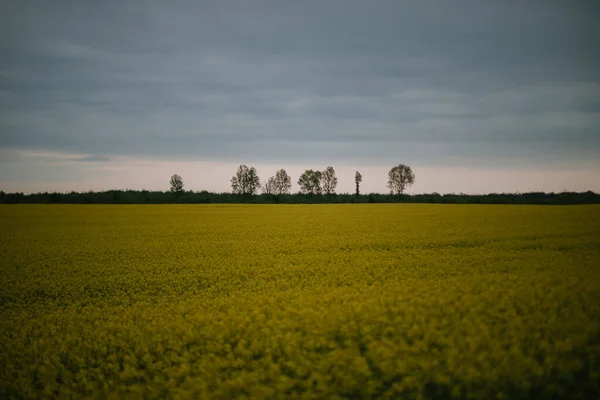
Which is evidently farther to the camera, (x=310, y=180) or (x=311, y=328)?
→ (x=310, y=180)

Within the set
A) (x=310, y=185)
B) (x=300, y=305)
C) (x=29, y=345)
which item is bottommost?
(x=29, y=345)

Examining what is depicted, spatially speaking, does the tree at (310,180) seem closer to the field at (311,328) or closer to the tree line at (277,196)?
the tree line at (277,196)

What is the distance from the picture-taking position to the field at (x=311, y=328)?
6047mm

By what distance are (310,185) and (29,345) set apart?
144 meters

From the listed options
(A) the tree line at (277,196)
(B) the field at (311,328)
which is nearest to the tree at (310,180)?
(A) the tree line at (277,196)

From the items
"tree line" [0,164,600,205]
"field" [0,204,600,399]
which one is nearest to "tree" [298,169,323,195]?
"tree line" [0,164,600,205]

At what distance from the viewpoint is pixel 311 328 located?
307 inches

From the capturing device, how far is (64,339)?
28.6 ft

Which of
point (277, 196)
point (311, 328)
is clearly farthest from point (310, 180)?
point (311, 328)

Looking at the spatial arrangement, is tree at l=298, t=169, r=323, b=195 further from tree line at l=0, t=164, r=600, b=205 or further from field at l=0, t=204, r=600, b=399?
field at l=0, t=204, r=600, b=399

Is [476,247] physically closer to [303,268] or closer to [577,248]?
[577,248]

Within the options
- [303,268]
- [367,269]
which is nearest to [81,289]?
[303,268]

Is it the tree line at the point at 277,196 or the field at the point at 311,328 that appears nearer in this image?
the field at the point at 311,328

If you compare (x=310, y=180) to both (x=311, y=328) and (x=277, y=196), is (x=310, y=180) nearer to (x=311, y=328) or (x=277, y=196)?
(x=277, y=196)
